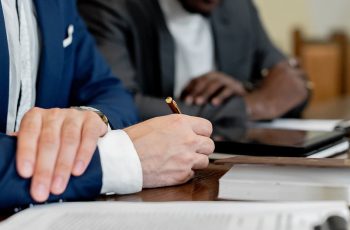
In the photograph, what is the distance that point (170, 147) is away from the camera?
0.94 meters

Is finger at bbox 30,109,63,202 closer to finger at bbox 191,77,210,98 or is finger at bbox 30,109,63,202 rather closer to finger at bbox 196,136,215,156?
finger at bbox 196,136,215,156

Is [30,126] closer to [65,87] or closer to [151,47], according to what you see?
[65,87]

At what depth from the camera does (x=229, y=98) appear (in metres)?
1.76

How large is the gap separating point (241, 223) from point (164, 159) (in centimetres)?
24

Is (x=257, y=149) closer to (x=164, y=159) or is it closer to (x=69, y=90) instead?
(x=164, y=159)

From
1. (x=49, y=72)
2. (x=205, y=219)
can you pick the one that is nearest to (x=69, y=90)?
(x=49, y=72)

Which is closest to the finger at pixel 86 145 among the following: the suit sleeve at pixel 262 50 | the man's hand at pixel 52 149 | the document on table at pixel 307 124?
the man's hand at pixel 52 149

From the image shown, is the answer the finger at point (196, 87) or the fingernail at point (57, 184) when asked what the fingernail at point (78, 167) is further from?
the finger at point (196, 87)

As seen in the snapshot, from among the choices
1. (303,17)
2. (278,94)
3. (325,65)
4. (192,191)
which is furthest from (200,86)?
(303,17)

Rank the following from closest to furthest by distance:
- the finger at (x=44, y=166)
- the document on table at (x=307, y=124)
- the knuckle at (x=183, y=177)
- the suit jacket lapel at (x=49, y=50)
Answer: the finger at (x=44, y=166), the knuckle at (x=183, y=177), the suit jacket lapel at (x=49, y=50), the document on table at (x=307, y=124)

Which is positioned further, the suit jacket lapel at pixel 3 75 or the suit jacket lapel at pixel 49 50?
the suit jacket lapel at pixel 49 50

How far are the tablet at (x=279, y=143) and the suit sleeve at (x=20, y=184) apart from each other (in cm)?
32

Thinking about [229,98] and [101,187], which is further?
[229,98]

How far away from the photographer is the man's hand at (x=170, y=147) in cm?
91
